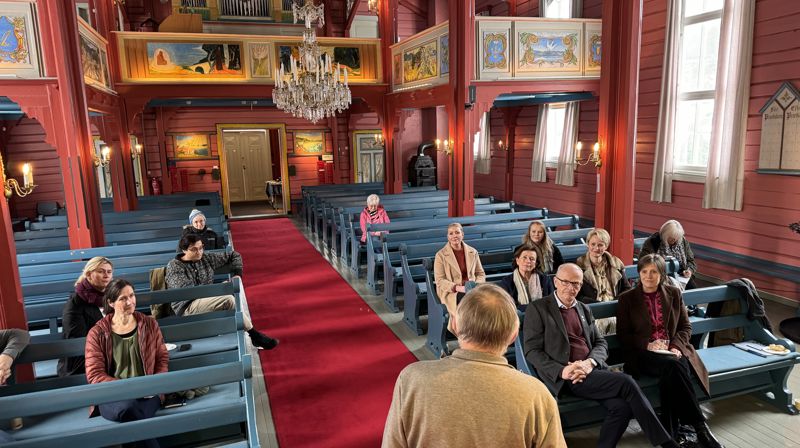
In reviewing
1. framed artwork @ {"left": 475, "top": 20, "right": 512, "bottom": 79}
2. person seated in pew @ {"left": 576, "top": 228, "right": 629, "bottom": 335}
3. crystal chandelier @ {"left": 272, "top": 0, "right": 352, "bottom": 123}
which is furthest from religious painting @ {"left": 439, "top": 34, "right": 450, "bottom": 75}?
person seated in pew @ {"left": 576, "top": 228, "right": 629, "bottom": 335}

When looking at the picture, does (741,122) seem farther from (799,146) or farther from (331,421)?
(331,421)

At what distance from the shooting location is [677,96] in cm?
896

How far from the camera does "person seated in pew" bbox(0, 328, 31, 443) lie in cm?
333

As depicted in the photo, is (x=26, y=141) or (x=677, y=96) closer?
(x=677, y=96)

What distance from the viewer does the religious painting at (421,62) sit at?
10.4 meters

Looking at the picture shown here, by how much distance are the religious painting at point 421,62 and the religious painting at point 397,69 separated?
0.95 ft

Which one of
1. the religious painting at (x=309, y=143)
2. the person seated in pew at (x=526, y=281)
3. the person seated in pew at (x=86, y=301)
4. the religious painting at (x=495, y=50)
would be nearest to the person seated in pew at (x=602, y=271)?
the person seated in pew at (x=526, y=281)

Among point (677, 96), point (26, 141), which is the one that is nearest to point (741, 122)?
point (677, 96)

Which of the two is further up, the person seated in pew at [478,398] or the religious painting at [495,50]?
the religious painting at [495,50]

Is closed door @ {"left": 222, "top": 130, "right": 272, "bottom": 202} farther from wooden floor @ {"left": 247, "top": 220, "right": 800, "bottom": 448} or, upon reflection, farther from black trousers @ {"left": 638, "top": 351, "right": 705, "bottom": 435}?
black trousers @ {"left": 638, "top": 351, "right": 705, "bottom": 435}

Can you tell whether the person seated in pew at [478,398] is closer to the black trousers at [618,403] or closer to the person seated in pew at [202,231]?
the black trousers at [618,403]

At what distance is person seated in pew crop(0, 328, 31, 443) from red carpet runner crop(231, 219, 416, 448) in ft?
6.34

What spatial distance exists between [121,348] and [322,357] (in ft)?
8.52

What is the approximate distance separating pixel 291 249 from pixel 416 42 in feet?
17.1
